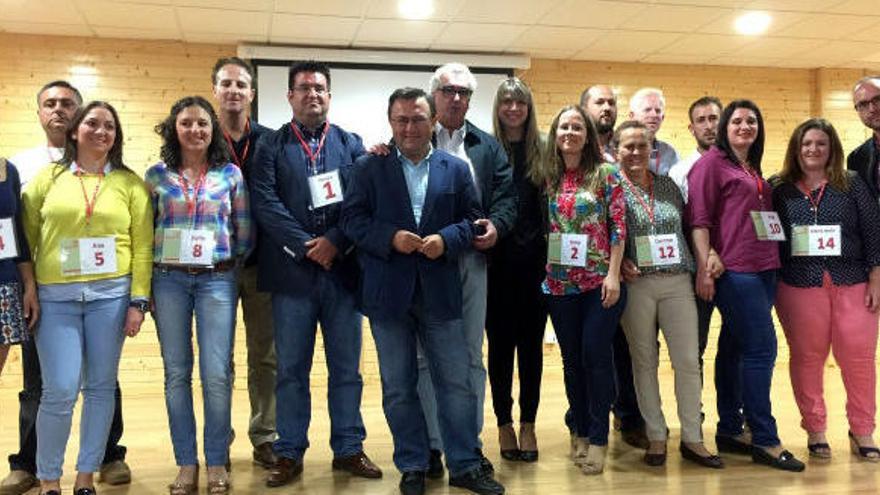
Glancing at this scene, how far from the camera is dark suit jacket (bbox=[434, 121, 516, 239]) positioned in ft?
9.04

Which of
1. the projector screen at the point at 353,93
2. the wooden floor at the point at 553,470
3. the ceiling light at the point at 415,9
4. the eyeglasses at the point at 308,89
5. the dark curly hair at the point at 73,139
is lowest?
the wooden floor at the point at 553,470

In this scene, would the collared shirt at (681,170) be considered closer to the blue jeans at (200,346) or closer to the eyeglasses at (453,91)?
the eyeglasses at (453,91)

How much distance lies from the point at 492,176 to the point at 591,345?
2.52 feet

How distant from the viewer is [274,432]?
309 centimetres

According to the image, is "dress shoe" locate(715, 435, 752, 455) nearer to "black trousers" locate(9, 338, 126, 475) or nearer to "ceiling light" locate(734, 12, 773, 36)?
"black trousers" locate(9, 338, 126, 475)

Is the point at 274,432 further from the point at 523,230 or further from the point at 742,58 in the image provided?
the point at 742,58

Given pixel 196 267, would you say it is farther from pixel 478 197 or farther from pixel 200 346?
pixel 478 197

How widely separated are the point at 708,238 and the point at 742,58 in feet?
13.0

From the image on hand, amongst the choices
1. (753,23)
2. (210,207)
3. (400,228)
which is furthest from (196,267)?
(753,23)

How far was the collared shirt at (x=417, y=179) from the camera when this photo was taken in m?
2.55

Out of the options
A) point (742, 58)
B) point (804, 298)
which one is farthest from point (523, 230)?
point (742, 58)

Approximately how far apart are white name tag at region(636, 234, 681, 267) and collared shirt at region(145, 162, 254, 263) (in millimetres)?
1539

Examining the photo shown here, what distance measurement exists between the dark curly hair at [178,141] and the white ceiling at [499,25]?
2273 mm

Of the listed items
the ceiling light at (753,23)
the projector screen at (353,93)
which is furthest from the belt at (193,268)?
the ceiling light at (753,23)
